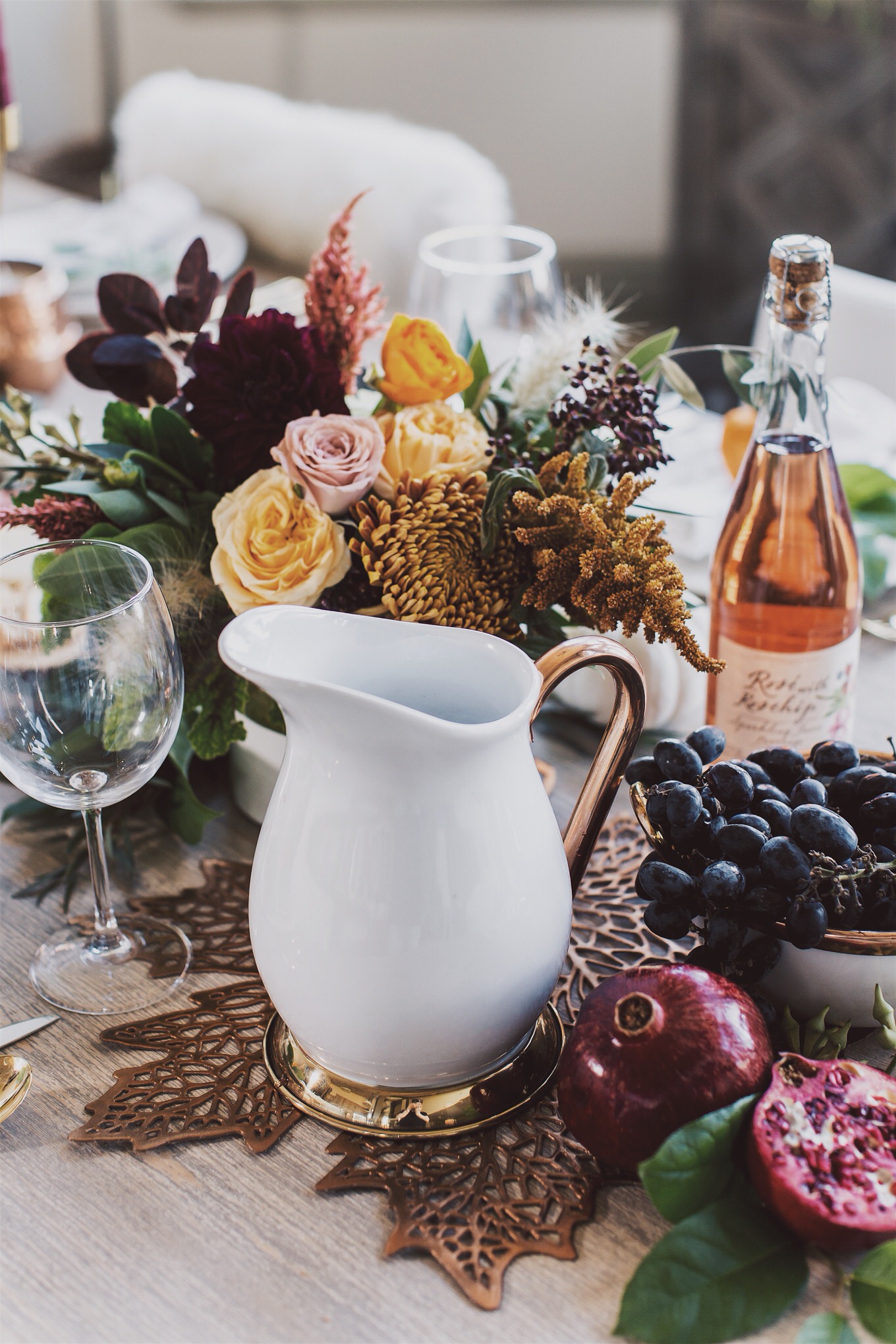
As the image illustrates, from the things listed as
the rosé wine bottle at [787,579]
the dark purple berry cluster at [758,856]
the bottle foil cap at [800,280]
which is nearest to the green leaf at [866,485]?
the rosé wine bottle at [787,579]

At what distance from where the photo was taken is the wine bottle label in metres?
0.69

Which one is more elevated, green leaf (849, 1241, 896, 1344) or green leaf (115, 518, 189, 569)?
green leaf (115, 518, 189, 569)

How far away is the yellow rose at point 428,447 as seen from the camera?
656mm

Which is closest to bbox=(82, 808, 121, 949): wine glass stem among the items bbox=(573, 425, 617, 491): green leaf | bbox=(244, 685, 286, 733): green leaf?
bbox=(244, 685, 286, 733): green leaf

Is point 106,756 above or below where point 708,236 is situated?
above

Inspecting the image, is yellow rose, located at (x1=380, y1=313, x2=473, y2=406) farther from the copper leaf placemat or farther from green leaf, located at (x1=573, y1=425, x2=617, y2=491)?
the copper leaf placemat

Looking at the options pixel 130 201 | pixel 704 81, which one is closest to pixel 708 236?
pixel 704 81

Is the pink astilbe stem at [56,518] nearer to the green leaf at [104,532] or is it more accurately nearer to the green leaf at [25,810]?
the green leaf at [104,532]

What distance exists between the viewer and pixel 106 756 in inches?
22.5

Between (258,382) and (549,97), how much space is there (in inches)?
131

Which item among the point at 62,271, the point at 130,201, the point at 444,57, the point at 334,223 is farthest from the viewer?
the point at 444,57

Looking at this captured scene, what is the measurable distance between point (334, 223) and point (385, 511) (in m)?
0.19

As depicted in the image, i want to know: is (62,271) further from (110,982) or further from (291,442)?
(110,982)

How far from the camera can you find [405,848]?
1.57ft
